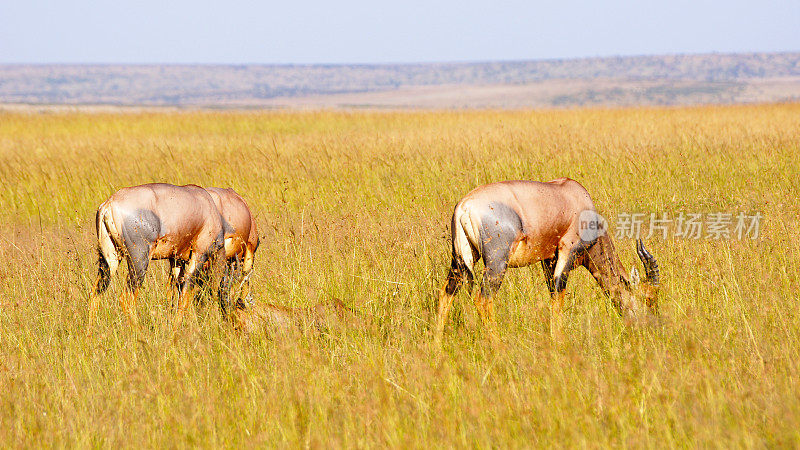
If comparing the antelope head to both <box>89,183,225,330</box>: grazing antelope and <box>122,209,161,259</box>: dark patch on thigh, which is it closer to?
<box>89,183,225,330</box>: grazing antelope

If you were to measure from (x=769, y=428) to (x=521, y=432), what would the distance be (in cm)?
100

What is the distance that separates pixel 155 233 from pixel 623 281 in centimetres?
332

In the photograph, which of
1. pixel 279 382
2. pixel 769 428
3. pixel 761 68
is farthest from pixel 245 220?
pixel 761 68

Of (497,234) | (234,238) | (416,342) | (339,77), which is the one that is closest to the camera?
(416,342)

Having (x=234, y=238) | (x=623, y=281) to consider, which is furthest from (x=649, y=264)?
(x=234, y=238)

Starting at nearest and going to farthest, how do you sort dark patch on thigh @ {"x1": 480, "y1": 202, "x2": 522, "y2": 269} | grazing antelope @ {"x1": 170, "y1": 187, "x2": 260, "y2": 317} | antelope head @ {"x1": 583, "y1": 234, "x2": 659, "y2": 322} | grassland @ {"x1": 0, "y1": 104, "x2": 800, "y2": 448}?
grassland @ {"x1": 0, "y1": 104, "x2": 800, "y2": 448} → dark patch on thigh @ {"x1": 480, "y1": 202, "x2": 522, "y2": 269} → antelope head @ {"x1": 583, "y1": 234, "x2": 659, "y2": 322} → grazing antelope @ {"x1": 170, "y1": 187, "x2": 260, "y2": 317}

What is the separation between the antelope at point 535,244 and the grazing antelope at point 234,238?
5.61ft

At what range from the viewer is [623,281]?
5.12m

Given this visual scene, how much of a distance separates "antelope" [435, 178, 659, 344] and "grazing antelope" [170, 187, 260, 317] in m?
1.71

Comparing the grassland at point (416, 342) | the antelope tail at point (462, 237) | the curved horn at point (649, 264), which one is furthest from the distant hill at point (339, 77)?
the antelope tail at point (462, 237)

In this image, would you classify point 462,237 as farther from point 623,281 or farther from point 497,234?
point 623,281

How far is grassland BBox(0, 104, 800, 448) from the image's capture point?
126 inches

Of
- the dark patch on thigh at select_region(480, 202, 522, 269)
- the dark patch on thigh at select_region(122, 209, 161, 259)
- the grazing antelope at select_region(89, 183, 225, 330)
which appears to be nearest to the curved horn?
the dark patch on thigh at select_region(480, 202, 522, 269)

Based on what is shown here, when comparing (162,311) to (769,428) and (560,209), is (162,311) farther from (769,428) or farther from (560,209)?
(769,428)
